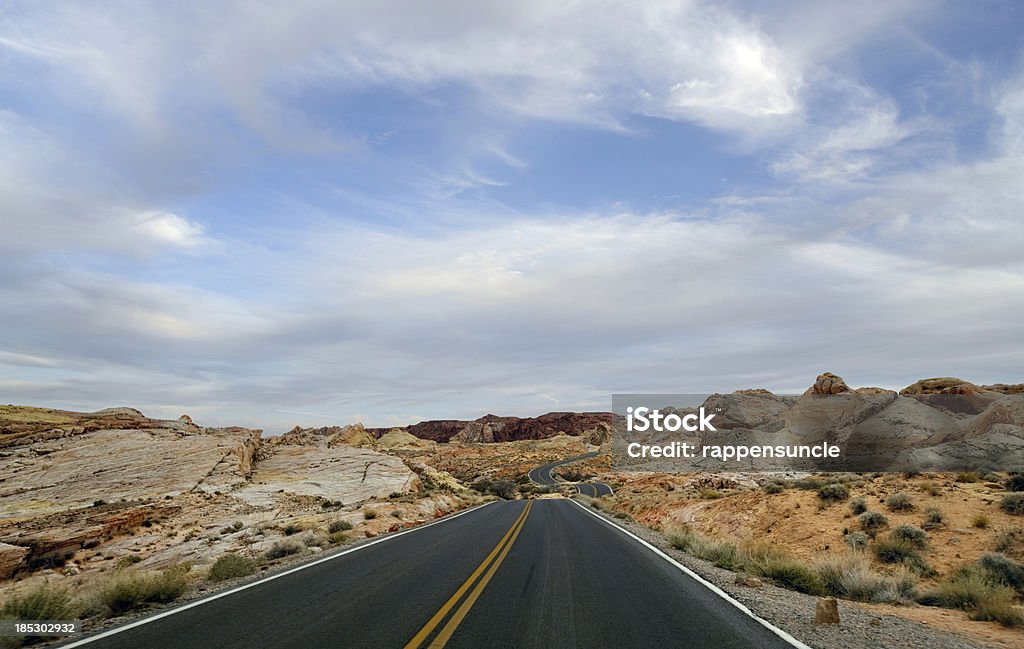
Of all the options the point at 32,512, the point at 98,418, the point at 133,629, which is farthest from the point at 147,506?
the point at 98,418

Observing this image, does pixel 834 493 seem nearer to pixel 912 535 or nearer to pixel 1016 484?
pixel 1016 484

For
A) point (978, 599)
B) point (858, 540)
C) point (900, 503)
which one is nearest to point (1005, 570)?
point (978, 599)

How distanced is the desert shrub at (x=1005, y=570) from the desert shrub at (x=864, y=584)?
2670 millimetres

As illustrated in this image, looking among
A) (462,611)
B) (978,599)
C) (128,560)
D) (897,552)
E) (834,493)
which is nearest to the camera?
(462,611)

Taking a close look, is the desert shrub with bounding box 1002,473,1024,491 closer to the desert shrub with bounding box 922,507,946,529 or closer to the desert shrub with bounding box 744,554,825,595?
the desert shrub with bounding box 922,507,946,529

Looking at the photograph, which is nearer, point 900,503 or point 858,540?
point 858,540

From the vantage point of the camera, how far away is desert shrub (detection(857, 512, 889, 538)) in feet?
60.3

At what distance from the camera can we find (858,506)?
20453 mm

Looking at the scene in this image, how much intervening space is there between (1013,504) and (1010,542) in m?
3.03

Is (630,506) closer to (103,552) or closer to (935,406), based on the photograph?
(103,552)

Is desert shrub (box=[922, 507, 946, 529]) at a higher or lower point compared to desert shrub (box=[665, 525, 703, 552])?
higher

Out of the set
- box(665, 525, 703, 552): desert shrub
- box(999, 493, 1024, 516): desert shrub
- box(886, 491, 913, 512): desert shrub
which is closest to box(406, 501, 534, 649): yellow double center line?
box(665, 525, 703, 552): desert shrub

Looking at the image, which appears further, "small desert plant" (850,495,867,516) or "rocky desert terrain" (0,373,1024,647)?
"small desert plant" (850,495,867,516)

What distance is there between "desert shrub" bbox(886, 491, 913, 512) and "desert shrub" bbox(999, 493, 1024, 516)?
268 centimetres
